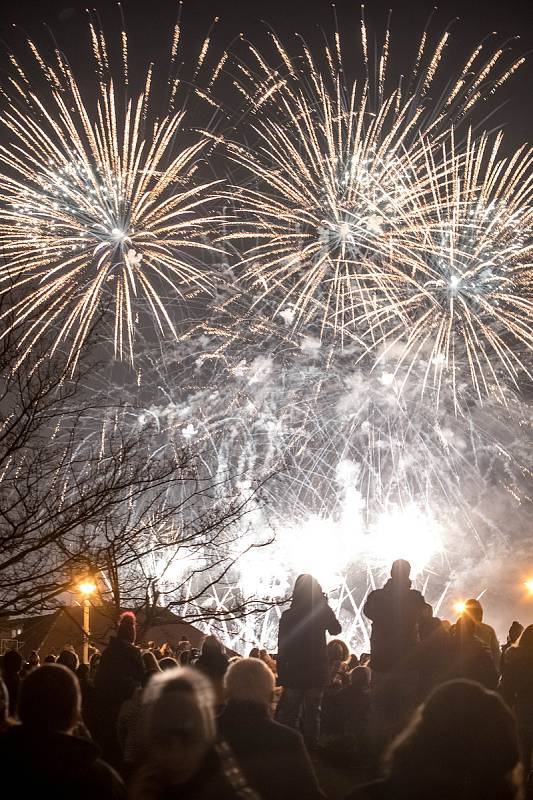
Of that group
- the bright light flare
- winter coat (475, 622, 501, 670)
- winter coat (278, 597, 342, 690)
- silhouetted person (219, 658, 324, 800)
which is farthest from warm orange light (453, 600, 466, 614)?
the bright light flare

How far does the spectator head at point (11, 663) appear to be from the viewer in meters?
8.66

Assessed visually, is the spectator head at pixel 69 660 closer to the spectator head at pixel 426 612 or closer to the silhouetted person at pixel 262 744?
the spectator head at pixel 426 612

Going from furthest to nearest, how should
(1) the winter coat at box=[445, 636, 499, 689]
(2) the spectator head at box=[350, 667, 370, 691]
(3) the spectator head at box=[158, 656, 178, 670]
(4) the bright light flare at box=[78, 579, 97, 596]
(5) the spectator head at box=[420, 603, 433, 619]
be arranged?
(4) the bright light flare at box=[78, 579, 97, 596]
(2) the spectator head at box=[350, 667, 370, 691]
(3) the spectator head at box=[158, 656, 178, 670]
(5) the spectator head at box=[420, 603, 433, 619]
(1) the winter coat at box=[445, 636, 499, 689]

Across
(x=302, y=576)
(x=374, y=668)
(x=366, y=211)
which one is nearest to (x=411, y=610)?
(x=374, y=668)

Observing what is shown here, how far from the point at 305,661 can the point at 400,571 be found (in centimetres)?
149

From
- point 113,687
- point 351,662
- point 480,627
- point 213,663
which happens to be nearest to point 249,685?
point 113,687

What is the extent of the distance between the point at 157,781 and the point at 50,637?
26631 mm

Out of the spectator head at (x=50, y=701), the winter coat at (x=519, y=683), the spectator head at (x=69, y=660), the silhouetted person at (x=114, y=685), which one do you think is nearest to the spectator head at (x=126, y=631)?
the silhouetted person at (x=114, y=685)

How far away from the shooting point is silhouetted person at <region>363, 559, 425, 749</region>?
309 inches

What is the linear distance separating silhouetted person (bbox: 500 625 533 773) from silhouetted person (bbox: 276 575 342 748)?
2006mm

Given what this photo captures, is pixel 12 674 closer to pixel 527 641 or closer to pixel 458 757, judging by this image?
pixel 527 641

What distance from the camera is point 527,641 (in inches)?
329

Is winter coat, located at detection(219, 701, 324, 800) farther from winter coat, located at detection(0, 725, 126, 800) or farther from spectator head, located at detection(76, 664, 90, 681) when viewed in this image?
spectator head, located at detection(76, 664, 90, 681)

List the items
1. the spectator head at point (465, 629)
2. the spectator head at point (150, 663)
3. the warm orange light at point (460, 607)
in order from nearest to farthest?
the spectator head at point (465, 629) < the warm orange light at point (460, 607) < the spectator head at point (150, 663)
